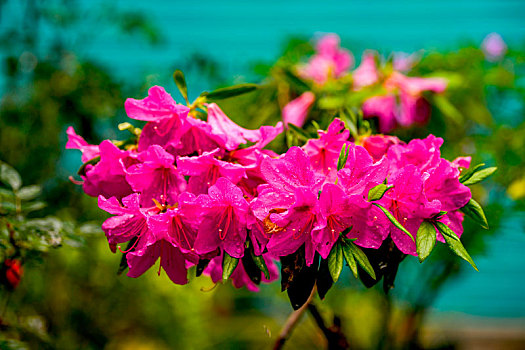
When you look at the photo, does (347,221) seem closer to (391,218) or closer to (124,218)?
(391,218)

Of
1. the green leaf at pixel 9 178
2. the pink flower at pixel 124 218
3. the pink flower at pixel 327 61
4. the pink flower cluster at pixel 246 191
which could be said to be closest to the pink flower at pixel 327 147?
the pink flower cluster at pixel 246 191

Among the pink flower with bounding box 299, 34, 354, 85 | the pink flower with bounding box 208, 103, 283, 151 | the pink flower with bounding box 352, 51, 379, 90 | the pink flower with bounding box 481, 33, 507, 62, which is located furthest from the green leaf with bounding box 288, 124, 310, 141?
the pink flower with bounding box 481, 33, 507, 62

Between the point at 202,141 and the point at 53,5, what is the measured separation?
2160 millimetres

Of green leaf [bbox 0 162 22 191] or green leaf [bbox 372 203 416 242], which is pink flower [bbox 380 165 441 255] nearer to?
green leaf [bbox 372 203 416 242]

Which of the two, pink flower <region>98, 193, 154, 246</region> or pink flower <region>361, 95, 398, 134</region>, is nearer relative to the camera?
pink flower <region>98, 193, 154, 246</region>

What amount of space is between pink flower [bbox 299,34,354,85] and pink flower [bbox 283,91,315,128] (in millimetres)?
221

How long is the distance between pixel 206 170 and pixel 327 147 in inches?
6.1

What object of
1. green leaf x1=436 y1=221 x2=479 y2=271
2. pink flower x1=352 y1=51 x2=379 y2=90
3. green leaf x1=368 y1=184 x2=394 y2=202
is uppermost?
green leaf x1=368 y1=184 x2=394 y2=202

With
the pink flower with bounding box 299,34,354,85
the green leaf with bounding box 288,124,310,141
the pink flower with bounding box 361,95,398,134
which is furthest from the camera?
the pink flower with bounding box 299,34,354,85

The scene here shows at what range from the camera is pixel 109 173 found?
25.4 inches

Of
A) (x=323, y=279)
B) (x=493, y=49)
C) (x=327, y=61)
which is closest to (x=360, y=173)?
Result: (x=323, y=279)

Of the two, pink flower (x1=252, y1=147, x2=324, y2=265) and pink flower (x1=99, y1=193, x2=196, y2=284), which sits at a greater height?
pink flower (x1=252, y1=147, x2=324, y2=265)

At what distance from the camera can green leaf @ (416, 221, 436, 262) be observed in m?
0.54

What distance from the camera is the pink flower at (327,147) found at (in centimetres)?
62
